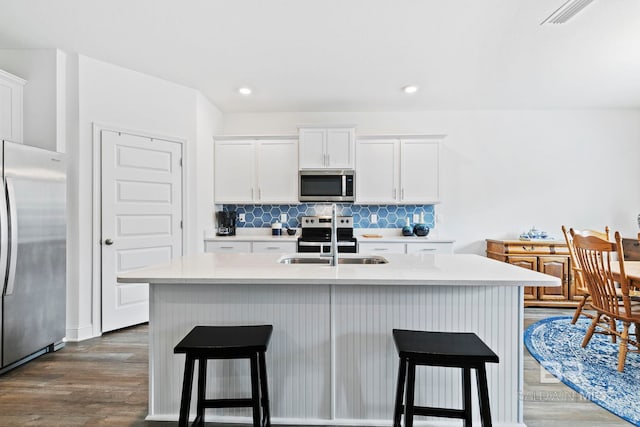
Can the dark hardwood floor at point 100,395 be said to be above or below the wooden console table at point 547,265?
below

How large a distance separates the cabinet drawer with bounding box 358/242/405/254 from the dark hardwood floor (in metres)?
1.67

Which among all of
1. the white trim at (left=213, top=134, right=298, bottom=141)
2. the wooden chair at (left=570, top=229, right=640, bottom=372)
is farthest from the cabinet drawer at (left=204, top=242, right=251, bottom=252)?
the wooden chair at (left=570, top=229, right=640, bottom=372)

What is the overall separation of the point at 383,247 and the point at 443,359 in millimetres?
2692

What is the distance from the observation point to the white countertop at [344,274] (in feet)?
5.17

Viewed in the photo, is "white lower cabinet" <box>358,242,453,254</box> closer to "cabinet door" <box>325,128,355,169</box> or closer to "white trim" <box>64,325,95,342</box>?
"cabinet door" <box>325,128,355,169</box>

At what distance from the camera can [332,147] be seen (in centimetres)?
418

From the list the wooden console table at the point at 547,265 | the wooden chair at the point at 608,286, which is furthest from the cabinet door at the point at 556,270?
the wooden chair at the point at 608,286

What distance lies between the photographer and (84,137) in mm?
3053

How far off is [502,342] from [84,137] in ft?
12.0

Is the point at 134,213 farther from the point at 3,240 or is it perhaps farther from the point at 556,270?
the point at 556,270

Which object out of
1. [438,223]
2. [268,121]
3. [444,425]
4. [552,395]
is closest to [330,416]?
[444,425]

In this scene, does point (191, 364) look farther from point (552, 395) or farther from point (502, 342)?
point (552, 395)

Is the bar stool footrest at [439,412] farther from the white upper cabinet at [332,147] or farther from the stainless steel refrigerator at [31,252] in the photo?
the white upper cabinet at [332,147]

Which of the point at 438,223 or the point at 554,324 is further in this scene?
the point at 438,223
